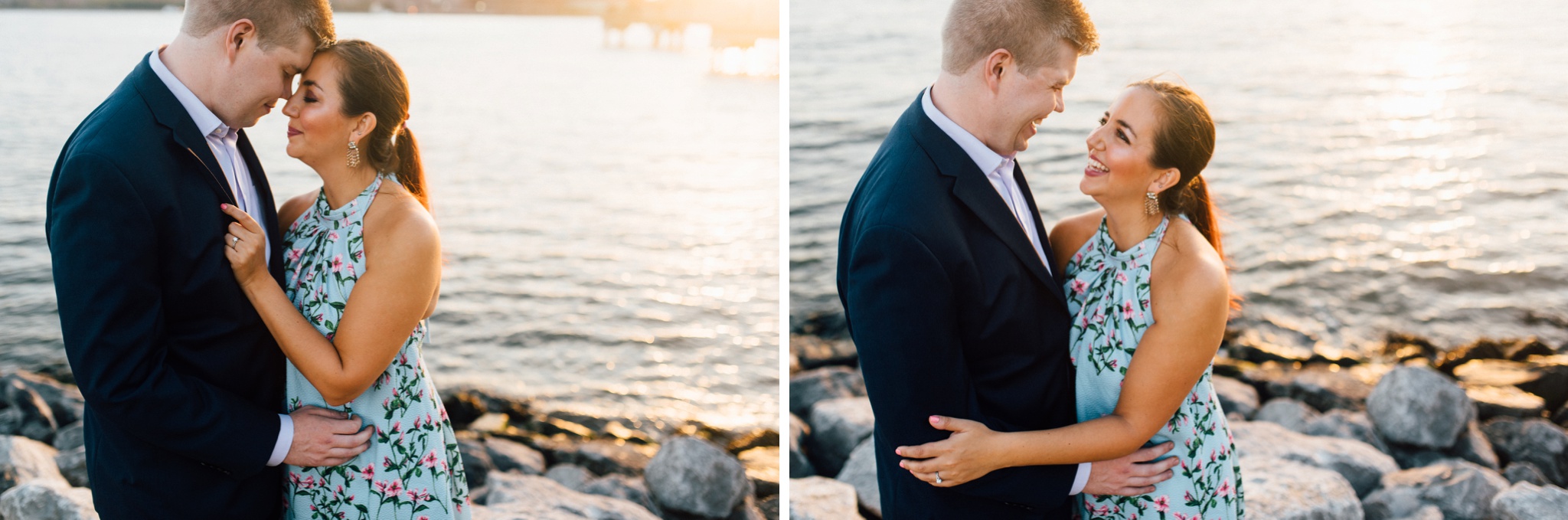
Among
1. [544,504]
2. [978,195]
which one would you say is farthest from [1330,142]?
[978,195]

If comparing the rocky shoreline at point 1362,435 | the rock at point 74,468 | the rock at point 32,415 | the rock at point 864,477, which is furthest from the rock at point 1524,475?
the rock at point 32,415

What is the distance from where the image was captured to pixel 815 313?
734cm

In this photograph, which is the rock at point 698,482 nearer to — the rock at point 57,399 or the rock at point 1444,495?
the rock at point 1444,495

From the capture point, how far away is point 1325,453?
3961 mm

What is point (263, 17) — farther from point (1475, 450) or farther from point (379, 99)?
point (1475, 450)

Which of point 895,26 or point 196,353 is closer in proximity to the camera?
point 196,353

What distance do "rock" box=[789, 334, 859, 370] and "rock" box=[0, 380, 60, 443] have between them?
3996 millimetres

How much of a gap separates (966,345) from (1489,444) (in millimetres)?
3999

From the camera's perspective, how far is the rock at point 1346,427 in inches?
179

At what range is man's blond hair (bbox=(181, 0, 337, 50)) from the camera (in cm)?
188

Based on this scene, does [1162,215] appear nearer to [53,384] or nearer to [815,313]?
[815,313]

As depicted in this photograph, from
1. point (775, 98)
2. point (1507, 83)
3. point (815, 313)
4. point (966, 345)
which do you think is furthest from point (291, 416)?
point (775, 98)

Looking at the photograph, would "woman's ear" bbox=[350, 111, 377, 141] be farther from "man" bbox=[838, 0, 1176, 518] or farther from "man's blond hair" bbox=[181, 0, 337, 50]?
"man" bbox=[838, 0, 1176, 518]

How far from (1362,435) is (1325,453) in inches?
30.4
